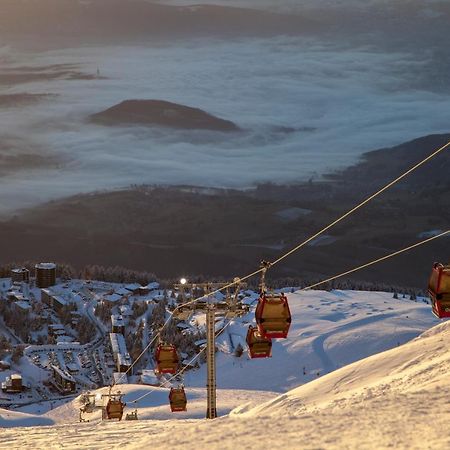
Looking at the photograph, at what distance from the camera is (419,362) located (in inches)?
614

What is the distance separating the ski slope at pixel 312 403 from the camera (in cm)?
878

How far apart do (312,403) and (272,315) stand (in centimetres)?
299

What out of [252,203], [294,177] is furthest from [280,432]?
[294,177]

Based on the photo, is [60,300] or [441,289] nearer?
[441,289]

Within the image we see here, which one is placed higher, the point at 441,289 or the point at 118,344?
the point at 441,289

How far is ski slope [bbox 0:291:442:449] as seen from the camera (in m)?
8.78

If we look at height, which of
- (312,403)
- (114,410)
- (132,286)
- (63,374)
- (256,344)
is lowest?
(63,374)

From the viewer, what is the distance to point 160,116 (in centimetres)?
19212

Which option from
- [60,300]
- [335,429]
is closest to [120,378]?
[60,300]

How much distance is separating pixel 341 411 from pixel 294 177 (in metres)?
134

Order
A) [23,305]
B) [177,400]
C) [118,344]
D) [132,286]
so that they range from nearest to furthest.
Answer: [177,400] < [118,344] < [23,305] < [132,286]

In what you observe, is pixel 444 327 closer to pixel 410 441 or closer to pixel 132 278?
pixel 410 441

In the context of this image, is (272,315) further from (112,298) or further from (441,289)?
(112,298)

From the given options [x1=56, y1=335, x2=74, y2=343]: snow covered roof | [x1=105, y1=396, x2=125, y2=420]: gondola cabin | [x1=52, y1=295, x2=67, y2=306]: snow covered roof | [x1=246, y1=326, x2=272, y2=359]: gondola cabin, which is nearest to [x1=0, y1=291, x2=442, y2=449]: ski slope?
[x1=246, y1=326, x2=272, y2=359]: gondola cabin
